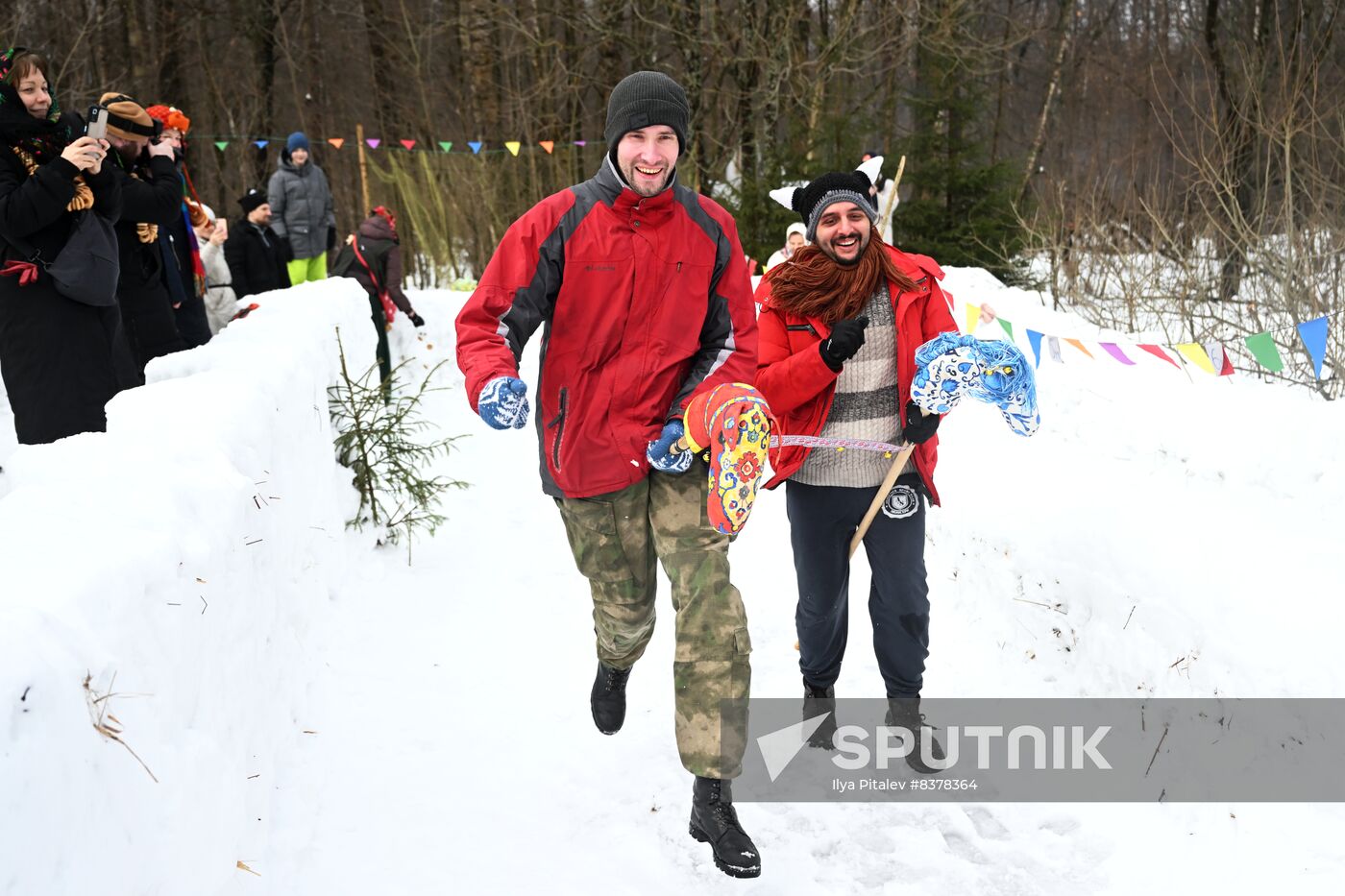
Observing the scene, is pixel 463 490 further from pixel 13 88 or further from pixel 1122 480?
pixel 1122 480

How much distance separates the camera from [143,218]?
4793 millimetres

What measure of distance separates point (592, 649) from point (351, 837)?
1762 millimetres

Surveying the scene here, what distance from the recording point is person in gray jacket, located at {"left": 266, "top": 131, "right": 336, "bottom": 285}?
32.4 feet

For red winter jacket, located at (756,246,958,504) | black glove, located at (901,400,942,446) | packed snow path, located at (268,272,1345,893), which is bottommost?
packed snow path, located at (268,272,1345,893)

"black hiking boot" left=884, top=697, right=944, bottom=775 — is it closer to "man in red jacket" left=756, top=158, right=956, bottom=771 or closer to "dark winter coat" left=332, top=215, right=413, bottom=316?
"man in red jacket" left=756, top=158, right=956, bottom=771

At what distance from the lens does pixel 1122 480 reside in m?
5.00

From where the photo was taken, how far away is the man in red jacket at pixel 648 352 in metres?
3.07

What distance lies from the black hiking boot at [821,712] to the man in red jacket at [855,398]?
1.05 ft

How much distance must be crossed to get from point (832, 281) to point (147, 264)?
371 centimetres

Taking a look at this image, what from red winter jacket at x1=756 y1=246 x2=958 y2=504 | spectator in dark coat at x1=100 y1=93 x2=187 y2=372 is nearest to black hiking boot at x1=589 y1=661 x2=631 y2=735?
red winter jacket at x1=756 y1=246 x2=958 y2=504

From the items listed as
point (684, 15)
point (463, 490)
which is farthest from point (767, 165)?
point (463, 490)

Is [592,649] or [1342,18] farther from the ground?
[1342,18]

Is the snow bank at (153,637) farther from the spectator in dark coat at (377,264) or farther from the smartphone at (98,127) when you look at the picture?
the spectator in dark coat at (377,264)

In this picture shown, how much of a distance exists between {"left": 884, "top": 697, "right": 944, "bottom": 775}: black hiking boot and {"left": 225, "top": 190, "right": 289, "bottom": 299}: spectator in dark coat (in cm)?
690
